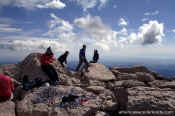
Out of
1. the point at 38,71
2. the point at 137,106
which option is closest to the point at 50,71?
the point at 38,71

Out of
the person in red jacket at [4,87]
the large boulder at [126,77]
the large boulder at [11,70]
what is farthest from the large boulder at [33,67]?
the large boulder at [126,77]

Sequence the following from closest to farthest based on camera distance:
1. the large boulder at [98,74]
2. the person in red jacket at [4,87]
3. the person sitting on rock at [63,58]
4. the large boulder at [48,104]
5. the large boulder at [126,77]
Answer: the large boulder at [48,104] < the person in red jacket at [4,87] < the large boulder at [98,74] < the large boulder at [126,77] < the person sitting on rock at [63,58]

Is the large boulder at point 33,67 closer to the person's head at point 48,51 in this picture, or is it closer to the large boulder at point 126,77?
the person's head at point 48,51

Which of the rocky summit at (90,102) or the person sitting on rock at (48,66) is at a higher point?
the person sitting on rock at (48,66)

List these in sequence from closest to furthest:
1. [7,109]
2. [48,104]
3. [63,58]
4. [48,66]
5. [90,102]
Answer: [7,109]
[48,104]
[90,102]
[48,66]
[63,58]

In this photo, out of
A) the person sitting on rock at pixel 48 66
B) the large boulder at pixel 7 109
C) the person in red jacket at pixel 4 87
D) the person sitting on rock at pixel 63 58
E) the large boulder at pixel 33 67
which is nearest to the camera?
the large boulder at pixel 7 109

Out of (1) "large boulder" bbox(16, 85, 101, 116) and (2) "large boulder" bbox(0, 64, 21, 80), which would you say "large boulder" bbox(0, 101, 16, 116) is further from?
(2) "large boulder" bbox(0, 64, 21, 80)

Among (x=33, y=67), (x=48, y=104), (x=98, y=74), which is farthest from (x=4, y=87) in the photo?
(x=98, y=74)

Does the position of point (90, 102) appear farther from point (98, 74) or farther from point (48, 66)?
point (98, 74)

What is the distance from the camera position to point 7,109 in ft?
33.2

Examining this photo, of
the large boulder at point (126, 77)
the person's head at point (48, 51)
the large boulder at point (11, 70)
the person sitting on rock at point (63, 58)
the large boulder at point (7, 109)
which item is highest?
the person's head at point (48, 51)

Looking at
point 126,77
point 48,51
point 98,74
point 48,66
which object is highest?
point 48,51

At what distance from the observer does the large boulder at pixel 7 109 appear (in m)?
9.74

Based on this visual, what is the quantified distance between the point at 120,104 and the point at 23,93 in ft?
25.1
